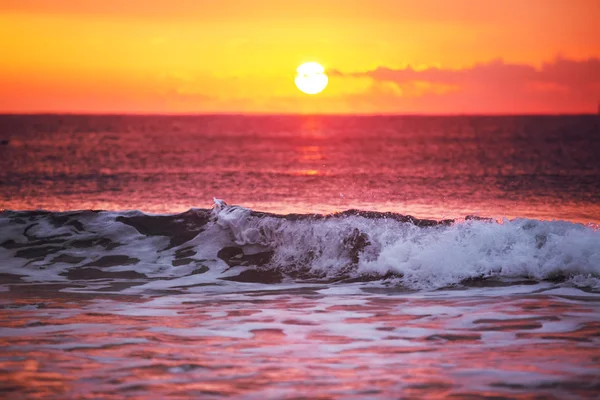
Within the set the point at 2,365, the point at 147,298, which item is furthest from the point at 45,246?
the point at 2,365

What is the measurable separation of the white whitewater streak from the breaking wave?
21mm

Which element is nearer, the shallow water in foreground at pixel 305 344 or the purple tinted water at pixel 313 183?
the shallow water in foreground at pixel 305 344

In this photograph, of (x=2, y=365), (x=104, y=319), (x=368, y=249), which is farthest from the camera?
(x=368, y=249)

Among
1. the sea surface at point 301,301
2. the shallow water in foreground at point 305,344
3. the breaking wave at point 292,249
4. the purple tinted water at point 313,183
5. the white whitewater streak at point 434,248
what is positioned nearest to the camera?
the shallow water in foreground at point 305,344

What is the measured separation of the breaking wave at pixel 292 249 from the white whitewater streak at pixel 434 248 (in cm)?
2

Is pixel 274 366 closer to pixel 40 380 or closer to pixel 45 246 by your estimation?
pixel 40 380

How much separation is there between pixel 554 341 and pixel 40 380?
19.7 ft

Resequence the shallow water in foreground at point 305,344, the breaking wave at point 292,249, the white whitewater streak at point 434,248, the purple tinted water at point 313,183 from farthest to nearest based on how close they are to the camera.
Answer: the purple tinted water at point 313,183 < the breaking wave at point 292,249 < the white whitewater streak at point 434,248 < the shallow water in foreground at point 305,344

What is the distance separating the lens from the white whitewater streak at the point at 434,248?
13.8 m

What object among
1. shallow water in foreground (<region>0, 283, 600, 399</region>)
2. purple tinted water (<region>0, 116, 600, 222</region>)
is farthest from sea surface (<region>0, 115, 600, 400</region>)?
purple tinted water (<region>0, 116, 600, 222</region>)

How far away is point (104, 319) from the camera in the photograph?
10.6m

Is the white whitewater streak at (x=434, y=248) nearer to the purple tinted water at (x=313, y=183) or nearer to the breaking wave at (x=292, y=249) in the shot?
the breaking wave at (x=292, y=249)

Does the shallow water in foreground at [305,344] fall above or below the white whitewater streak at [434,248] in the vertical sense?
below

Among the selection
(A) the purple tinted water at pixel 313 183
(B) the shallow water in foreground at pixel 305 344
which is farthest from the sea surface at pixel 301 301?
(A) the purple tinted water at pixel 313 183
